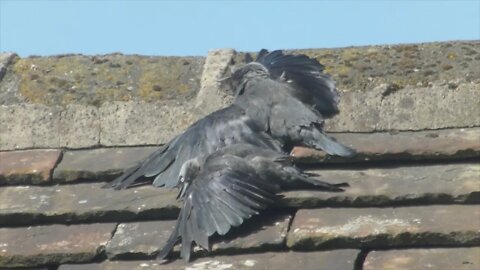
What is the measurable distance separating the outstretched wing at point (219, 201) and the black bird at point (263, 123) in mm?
129

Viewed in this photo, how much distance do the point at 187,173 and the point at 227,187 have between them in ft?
0.56

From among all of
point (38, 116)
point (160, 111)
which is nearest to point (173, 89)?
point (160, 111)

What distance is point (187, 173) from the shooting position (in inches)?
120

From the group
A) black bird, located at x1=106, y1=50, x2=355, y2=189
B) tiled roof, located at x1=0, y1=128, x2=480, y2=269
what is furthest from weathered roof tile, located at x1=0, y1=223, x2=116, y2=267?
black bird, located at x1=106, y1=50, x2=355, y2=189

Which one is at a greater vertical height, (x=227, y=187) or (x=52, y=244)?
(x=227, y=187)

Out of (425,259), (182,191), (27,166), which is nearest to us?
(425,259)

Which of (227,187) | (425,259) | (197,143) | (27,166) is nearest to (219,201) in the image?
(227,187)

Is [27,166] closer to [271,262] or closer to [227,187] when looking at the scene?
[227,187]

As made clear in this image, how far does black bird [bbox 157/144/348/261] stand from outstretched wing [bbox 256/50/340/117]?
0.33m

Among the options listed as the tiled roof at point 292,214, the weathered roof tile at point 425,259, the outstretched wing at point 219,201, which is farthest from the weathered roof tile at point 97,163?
the weathered roof tile at point 425,259

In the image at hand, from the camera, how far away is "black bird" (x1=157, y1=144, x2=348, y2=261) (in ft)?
9.22

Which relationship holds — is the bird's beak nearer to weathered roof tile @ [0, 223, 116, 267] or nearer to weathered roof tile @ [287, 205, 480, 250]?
weathered roof tile @ [0, 223, 116, 267]

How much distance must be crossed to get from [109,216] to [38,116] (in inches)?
22.1

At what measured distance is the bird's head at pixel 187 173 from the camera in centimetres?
300
